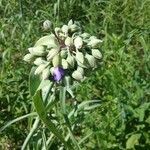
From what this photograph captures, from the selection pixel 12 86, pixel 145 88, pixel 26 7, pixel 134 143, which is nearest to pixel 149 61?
pixel 145 88

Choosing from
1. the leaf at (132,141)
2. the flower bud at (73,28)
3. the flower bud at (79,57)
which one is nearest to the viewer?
the flower bud at (79,57)

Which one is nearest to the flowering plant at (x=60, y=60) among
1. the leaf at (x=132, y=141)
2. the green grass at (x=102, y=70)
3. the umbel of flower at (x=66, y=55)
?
the umbel of flower at (x=66, y=55)

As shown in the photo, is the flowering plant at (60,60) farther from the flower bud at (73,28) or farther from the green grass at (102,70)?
the green grass at (102,70)

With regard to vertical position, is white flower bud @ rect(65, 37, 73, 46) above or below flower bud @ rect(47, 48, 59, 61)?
above

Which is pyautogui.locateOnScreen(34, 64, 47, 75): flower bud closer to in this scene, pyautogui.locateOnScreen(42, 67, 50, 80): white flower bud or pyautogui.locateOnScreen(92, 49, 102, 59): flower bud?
pyautogui.locateOnScreen(42, 67, 50, 80): white flower bud

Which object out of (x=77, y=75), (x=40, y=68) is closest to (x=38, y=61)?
(x=40, y=68)

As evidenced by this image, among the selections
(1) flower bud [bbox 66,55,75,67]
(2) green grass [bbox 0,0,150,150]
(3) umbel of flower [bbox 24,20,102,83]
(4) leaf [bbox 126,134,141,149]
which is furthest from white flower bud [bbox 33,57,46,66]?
(4) leaf [bbox 126,134,141,149]
